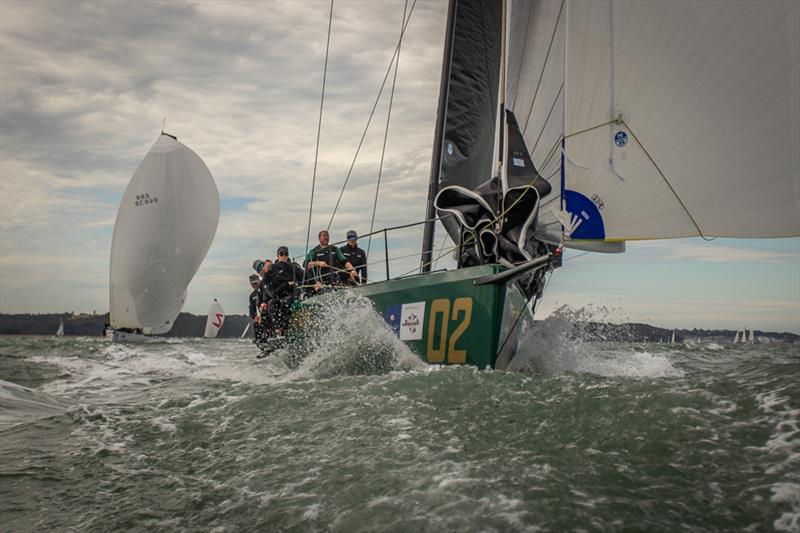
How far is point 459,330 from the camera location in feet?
17.9

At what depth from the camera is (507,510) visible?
2412 millimetres

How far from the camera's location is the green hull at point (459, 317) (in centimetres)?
524

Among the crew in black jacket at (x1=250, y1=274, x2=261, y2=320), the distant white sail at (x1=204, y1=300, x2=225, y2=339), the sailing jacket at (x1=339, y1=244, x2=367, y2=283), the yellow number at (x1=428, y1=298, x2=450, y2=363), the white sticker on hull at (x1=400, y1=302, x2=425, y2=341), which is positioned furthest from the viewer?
the distant white sail at (x1=204, y1=300, x2=225, y2=339)

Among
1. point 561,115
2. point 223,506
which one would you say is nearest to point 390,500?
point 223,506

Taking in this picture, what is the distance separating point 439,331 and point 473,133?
10.9 feet

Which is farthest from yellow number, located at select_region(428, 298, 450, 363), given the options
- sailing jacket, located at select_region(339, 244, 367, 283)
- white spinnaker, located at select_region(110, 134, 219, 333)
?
white spinnaker, located at select_region(110, 134, 219, 333)

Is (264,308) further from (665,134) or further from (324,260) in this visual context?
(665,134)

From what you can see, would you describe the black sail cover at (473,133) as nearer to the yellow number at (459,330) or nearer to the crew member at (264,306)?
the yellow number at (459,330)

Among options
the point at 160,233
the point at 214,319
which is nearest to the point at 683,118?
the point at 160,233

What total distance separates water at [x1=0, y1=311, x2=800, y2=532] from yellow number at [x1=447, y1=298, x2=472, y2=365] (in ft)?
1.05

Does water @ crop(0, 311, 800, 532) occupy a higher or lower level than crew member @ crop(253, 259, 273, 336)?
lower

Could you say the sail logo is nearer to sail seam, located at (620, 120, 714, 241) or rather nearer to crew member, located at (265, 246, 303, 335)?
crew member, located at (265, 246, 303, 335)

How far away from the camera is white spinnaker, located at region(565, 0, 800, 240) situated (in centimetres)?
429

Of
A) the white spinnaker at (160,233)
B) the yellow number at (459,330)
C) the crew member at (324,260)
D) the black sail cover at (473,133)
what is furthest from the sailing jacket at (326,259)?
the white spinnaker at (160,233)
